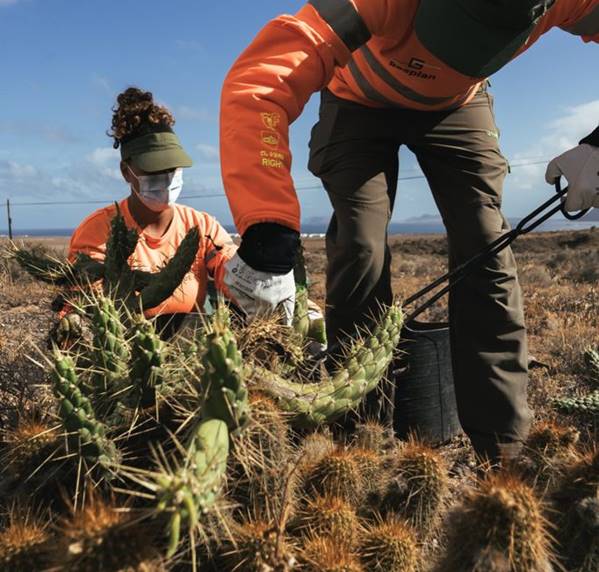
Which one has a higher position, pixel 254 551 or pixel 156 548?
pixel 156 548

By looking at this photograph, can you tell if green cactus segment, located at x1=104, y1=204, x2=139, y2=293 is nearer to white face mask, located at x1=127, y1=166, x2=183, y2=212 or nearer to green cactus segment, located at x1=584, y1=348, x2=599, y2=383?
white face mask, located at x1=127, y1=166, x2=183, y2=212

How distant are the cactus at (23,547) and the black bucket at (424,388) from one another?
2366mm

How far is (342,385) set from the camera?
1.82 meters

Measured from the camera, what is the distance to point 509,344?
3.03 m

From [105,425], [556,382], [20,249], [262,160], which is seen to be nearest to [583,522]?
[105,425]

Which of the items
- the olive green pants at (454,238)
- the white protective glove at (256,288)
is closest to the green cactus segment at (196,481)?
the white protective glove at (256,288)

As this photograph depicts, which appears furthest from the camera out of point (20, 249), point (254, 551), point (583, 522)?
point (20, 249)

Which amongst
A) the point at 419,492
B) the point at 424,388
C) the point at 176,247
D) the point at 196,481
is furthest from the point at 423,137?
the point at 196,481

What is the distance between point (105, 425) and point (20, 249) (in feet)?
3.70

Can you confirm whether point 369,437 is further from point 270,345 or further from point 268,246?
point 268,246

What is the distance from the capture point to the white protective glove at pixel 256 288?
6.62 feet

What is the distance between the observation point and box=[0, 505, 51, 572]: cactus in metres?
1.29

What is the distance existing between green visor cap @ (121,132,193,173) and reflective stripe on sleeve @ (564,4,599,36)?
212 cm

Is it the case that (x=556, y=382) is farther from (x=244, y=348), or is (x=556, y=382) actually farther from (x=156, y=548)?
(x=156, y=548)
